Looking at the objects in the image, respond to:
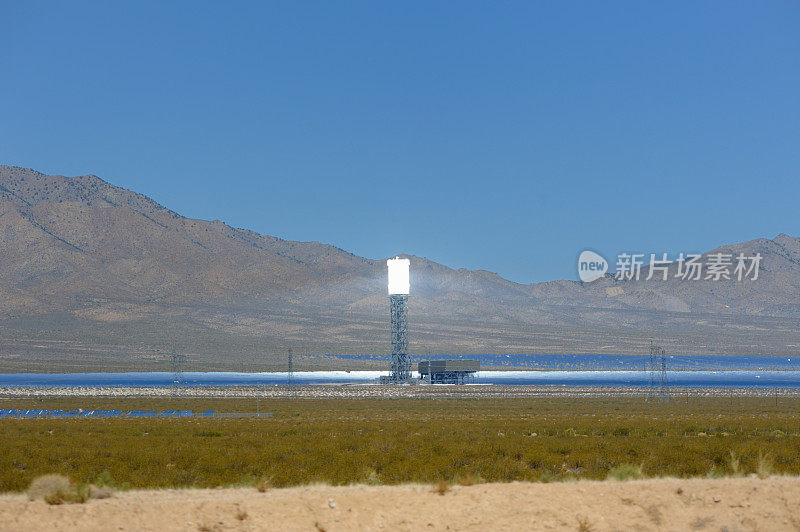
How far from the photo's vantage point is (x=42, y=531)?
1517cm

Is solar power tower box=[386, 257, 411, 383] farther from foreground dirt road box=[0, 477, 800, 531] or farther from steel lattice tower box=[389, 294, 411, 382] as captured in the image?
foreground dirt road box=[0, 477, 800, 531]

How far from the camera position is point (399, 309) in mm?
135375

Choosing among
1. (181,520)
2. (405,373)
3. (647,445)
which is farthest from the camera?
(405,373)

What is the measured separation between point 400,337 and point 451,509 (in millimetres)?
120285

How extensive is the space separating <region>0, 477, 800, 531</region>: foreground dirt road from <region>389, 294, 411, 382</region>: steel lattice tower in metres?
116

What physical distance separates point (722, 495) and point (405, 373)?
402 feet

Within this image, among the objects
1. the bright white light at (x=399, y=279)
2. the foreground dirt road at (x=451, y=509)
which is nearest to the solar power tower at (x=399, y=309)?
the bright white light at (x=399, y=279)

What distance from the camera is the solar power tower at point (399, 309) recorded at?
5359 inches

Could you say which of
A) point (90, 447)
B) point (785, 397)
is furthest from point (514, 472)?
point (785, 397)

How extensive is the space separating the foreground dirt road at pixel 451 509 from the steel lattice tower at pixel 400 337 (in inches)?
4558

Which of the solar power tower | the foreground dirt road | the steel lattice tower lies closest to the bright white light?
the solar power tower

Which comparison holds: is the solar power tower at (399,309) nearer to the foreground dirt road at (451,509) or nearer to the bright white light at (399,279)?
the bright white light at (399,279)

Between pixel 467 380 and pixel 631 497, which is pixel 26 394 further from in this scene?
pixel 631 497

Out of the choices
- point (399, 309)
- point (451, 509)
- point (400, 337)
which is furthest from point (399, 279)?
point (451, 509)
